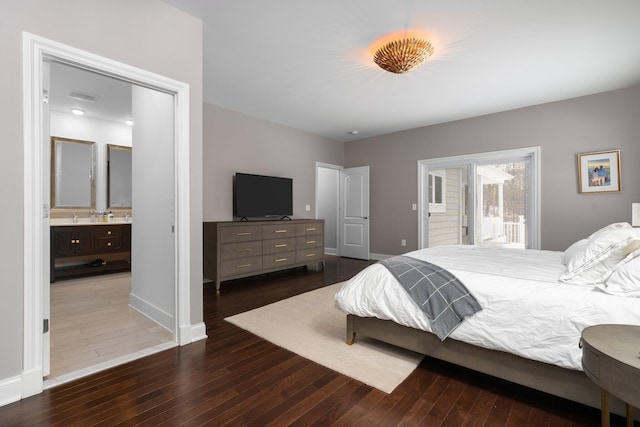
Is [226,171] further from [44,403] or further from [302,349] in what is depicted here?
[44,403]

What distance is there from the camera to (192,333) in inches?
96.7

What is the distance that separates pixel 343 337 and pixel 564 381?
1433 mm

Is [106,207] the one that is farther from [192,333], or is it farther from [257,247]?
[192,333]

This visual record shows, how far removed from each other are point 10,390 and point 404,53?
3.58 meters

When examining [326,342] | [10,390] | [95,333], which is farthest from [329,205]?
[10,390]

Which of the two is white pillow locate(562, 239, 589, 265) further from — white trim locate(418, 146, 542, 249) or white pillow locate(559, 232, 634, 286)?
white trim locate(418, 146, 542, 249)

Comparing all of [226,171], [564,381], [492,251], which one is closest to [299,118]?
[226,171]

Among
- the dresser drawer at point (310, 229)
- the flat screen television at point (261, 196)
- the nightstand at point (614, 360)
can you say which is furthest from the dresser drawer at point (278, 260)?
the nightstand at point (614, 360)

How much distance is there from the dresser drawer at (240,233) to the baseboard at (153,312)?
46.4 inches

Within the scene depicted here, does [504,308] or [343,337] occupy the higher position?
[504,308]

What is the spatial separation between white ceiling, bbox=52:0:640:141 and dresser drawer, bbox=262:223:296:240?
181cm

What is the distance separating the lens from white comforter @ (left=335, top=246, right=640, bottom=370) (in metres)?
1.51

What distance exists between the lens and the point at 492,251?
10.1ft

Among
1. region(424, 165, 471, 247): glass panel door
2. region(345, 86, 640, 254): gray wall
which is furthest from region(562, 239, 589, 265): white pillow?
region(424, 165, 471, 247): glass panel door
